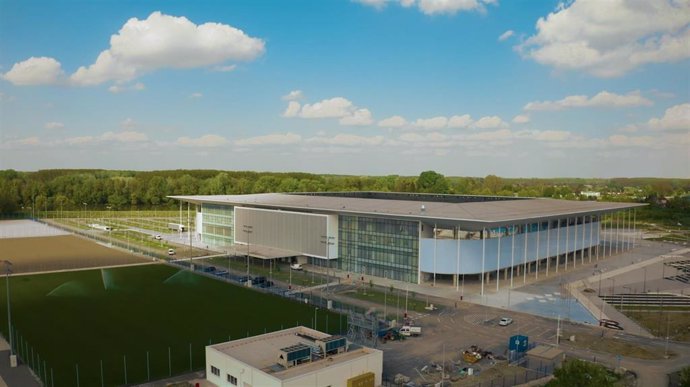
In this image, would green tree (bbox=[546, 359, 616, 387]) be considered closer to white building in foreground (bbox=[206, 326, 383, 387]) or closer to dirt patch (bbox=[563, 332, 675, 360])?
white building in foreground (bbox=[206, 326, 383, 387])

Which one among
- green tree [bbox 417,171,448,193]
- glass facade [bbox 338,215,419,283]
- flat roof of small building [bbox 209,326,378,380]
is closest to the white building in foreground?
flat roof of small building [bbox 209,326,378,380]

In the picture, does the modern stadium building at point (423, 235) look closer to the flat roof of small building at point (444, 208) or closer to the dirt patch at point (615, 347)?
the flat roof of small building at point (444, 208)

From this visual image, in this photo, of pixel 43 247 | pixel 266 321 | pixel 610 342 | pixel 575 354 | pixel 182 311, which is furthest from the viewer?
pixel 43 247

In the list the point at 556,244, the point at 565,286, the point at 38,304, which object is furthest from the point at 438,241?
the point at 38,304

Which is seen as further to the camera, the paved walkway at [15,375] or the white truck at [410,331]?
the white truck at [410,331]

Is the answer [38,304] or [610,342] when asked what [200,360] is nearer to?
[38,304]

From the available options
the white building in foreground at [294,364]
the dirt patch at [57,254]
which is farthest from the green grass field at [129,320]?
the dirt patch at [57,254]
